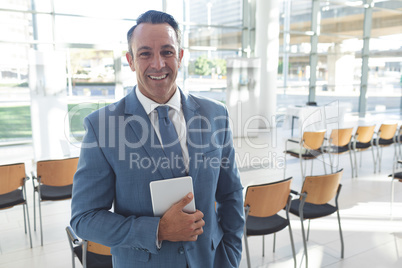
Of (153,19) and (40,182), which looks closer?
(153,19)

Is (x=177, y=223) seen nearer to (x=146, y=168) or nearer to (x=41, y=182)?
(x=146, y=168)

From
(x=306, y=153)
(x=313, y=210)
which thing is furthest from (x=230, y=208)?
(x=306, y=153)

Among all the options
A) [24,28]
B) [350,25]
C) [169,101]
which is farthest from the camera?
[350,25]

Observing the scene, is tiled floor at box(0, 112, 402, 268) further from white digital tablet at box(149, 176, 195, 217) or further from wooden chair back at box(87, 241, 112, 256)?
white digital tablet at box(149, 176, 195, 217)

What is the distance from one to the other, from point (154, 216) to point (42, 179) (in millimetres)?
2934

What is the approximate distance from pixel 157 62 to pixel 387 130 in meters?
6.41

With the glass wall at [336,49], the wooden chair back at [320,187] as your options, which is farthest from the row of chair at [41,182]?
the glass wall at [336,49]

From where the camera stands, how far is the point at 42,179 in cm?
366

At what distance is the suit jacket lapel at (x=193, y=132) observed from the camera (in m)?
1.30

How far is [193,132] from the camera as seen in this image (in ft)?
4.41

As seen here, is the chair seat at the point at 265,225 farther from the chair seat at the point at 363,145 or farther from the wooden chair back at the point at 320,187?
the chair seat at the point at 363,145

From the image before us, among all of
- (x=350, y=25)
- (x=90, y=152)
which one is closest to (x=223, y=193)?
(x=90, y=152)

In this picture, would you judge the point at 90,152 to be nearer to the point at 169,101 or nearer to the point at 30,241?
the point at 169,101

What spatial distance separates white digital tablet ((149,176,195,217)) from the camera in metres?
1.18
